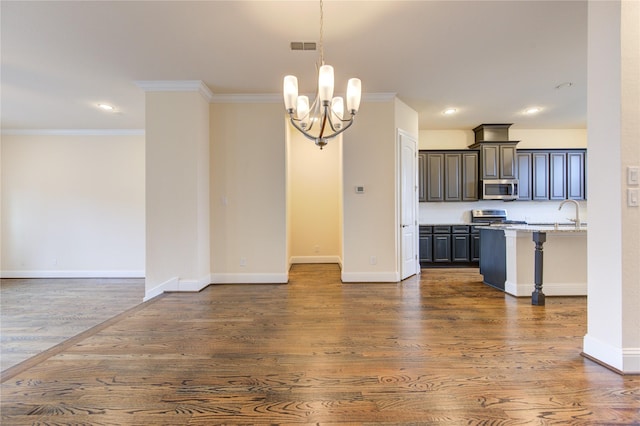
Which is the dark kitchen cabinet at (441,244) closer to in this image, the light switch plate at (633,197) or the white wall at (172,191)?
the light switch plate at (633,197)

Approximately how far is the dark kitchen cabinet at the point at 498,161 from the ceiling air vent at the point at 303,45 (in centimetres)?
442

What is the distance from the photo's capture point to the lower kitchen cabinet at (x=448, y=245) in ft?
18.6

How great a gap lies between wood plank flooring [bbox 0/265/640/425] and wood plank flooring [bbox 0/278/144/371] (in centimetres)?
71

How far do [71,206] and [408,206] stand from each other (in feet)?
21.6

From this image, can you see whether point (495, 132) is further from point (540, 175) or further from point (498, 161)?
point (540, 175)

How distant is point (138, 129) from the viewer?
584 centimetres

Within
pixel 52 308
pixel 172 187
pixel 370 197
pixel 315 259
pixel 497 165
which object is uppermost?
pixel 497 165

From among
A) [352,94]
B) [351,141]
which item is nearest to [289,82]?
[352,94]

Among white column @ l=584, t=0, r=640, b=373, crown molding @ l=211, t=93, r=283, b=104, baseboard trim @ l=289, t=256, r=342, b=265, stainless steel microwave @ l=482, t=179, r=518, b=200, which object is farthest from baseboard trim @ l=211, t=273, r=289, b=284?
stainless steel microwave @ l=482, t=179, r=518, b=200

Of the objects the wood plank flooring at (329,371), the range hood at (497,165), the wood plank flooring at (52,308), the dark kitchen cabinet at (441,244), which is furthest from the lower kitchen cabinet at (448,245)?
the wood plank flooring at (52,308)

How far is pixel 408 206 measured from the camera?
467 cm

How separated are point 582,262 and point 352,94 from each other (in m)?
3.62

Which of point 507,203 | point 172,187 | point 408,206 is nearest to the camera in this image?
point 172,187

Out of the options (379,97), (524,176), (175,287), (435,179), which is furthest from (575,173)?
(175,287)
